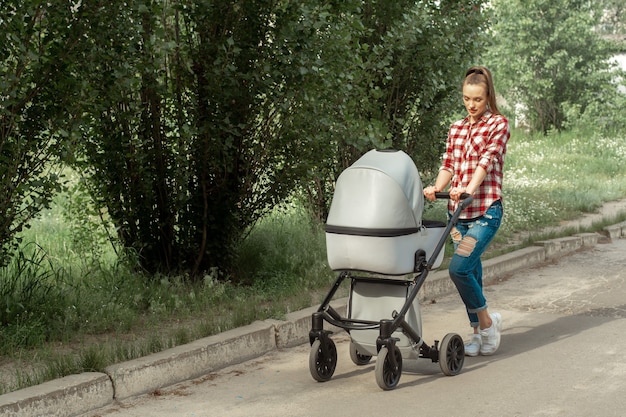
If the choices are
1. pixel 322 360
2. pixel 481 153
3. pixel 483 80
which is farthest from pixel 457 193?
pixel 322 360

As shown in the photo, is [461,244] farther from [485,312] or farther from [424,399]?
[424,399]

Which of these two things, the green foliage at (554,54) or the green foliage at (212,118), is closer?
the green foliage at (212,118)

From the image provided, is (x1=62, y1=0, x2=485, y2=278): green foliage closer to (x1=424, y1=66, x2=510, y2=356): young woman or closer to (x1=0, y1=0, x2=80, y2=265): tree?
(x1=0, y1=0, x2=80, y2=265): tree

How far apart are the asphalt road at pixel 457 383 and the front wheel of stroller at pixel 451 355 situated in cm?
6

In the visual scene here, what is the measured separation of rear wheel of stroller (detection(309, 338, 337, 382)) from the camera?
6.13 m

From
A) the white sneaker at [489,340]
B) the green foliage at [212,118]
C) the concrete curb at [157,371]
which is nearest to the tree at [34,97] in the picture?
the green foliage at [212,118]

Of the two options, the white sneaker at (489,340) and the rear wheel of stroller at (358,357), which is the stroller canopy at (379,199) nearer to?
the rear wheel of stroller at (358,357)

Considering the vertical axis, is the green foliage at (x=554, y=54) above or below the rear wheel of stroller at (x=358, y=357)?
above

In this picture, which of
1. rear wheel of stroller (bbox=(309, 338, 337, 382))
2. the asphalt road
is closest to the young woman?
the asphalt road

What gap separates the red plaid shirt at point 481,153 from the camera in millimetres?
6477

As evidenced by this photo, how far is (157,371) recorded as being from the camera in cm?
608

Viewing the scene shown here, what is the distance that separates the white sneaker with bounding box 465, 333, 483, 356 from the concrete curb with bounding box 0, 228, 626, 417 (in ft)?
3.83

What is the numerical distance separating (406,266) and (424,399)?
759 mm

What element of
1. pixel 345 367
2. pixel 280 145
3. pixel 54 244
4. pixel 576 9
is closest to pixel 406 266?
pixel 345 367
